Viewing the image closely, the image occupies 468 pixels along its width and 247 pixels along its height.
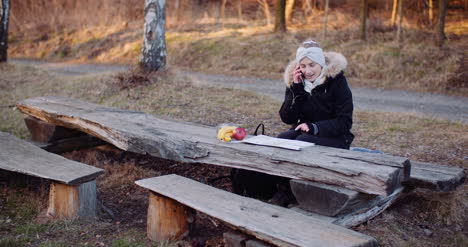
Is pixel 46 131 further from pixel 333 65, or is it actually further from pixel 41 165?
pixel 333 65

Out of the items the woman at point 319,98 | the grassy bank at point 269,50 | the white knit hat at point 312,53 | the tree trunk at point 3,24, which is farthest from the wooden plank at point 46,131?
the tree trunk at point 3,24

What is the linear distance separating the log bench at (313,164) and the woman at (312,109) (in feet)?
1.23

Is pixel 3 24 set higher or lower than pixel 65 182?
higher

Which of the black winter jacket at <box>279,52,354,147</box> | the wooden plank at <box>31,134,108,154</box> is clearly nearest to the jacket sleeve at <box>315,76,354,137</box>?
the black winter jacket at <box>279,52,354,147</box>

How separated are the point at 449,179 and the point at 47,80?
33.1 ft

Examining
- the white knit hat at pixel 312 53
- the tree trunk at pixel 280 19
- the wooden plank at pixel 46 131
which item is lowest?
the wooden plank at pixel 46 131

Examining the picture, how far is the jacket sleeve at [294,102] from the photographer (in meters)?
4.67

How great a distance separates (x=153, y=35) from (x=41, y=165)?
5.79 m

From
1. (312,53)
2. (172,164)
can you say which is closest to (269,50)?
(172,164)

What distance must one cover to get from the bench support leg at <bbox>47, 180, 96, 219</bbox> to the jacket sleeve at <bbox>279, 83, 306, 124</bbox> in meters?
1.97

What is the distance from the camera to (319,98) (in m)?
4.55

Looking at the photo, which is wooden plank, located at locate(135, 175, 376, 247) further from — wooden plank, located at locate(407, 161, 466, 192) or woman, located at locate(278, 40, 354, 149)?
wooden plank, located at locate(407, 161, 466, 192)

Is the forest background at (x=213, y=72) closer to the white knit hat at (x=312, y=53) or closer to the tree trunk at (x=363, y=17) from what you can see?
the tree trunk at (x=363, y=17)

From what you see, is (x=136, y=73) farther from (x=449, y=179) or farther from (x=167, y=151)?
(x=449, y=179)
